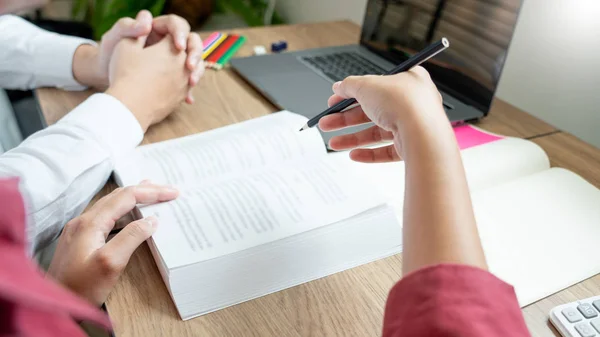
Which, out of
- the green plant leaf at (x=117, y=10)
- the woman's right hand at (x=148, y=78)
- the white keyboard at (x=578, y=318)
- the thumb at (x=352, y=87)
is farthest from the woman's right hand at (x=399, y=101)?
the green plant leaf at (x=117, y=10)

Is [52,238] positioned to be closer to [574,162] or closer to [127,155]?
[127,155]

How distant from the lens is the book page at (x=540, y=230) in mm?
521

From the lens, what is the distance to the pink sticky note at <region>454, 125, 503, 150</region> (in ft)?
2.49

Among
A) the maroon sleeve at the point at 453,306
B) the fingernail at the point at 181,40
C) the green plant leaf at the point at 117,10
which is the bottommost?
the green plant leaf at the point at 117,10

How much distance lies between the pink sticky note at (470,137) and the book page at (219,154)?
0.23 m

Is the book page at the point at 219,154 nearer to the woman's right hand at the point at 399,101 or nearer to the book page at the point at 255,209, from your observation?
the book page at the point at 255,209

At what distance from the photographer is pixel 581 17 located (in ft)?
2.78

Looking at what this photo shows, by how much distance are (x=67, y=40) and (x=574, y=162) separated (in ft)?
2.89

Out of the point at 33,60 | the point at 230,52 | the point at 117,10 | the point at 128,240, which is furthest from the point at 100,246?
the point at 117,10

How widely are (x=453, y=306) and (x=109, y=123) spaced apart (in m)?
0.50

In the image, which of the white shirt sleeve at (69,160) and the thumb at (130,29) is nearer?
the white shirt sleeve at (69,160)

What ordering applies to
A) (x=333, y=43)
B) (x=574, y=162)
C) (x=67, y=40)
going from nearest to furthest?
(x=574, y=162) → (x=67, y=40) → (x=333, y=43)

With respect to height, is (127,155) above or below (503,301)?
below

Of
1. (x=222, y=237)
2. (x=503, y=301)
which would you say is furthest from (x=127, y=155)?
(x=503, y=301)
